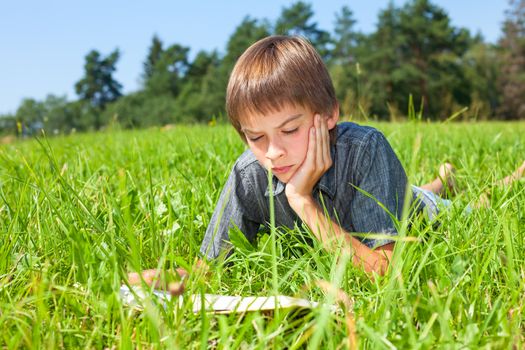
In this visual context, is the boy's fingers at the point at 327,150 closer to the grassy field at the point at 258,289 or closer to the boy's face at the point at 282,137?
the boy's face at the point at 282,137

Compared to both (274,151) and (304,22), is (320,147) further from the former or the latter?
(304,22)

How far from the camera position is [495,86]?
194ft

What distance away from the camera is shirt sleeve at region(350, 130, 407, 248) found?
197 centimetres

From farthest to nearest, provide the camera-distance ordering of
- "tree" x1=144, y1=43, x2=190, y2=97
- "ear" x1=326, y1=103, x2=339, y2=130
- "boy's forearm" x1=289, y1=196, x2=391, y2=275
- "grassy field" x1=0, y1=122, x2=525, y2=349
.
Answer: "tree" x1=144, y1=43, x2=190, y2=97
"ear" x1=326, y1=103, x2=339, y2=130
"boy's forearm" x1=289, y1=196, x2=391, y2=275
"grassy field" x1=0, y1=122, x2=525, y2=349

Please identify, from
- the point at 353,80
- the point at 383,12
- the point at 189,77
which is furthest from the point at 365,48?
the point at 189,77

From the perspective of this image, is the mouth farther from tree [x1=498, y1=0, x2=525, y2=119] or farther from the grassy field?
tree [x1=498, y1=0, x2=525, y2=119]

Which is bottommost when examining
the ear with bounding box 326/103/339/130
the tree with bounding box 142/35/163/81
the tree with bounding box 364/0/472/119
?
the ear with bounding box 326/103/339/130

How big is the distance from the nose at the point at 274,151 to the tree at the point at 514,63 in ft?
178

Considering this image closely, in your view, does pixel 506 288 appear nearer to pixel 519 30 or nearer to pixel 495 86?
pixel 519 30

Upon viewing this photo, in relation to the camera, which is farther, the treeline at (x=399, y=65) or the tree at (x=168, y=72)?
the tree at (x=168, y=72)

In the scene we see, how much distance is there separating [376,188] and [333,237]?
33 centimetres

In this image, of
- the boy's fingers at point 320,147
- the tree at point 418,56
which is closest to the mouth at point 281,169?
the boy's fingers at point 320,147

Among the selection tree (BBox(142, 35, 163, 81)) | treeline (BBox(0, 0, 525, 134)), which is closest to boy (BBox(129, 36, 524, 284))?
treeline (BBox(0, 0, 525, 134))

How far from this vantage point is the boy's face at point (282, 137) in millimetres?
1924
